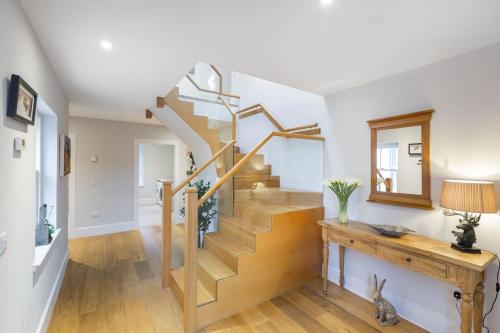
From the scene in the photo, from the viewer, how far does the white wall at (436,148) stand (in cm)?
188

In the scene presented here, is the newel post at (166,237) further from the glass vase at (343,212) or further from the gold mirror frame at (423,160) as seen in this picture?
the gold mirror frame at (423,160)

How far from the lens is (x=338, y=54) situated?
2031 mm

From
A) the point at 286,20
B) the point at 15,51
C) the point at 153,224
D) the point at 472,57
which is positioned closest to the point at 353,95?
the point at 472,57

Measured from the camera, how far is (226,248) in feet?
8.75

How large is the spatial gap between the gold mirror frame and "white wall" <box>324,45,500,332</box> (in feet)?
0.15

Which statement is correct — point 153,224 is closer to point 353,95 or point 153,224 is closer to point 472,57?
point 353,95

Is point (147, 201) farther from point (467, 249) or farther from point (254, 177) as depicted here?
point (467, 249)

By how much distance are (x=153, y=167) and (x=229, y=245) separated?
6965 mm

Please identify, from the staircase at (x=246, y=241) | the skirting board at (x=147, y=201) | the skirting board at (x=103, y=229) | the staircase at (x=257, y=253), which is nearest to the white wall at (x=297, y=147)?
the staircase at (x=246, y=241)

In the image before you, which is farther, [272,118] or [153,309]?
[272,118]

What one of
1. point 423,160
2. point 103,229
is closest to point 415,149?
point 423,160

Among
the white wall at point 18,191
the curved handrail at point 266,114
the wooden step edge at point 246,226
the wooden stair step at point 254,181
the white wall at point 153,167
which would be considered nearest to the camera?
the white wall at point 18,191

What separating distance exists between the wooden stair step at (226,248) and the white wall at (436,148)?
4.35 feet

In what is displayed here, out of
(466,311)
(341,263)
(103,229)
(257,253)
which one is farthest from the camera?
(103,229)
